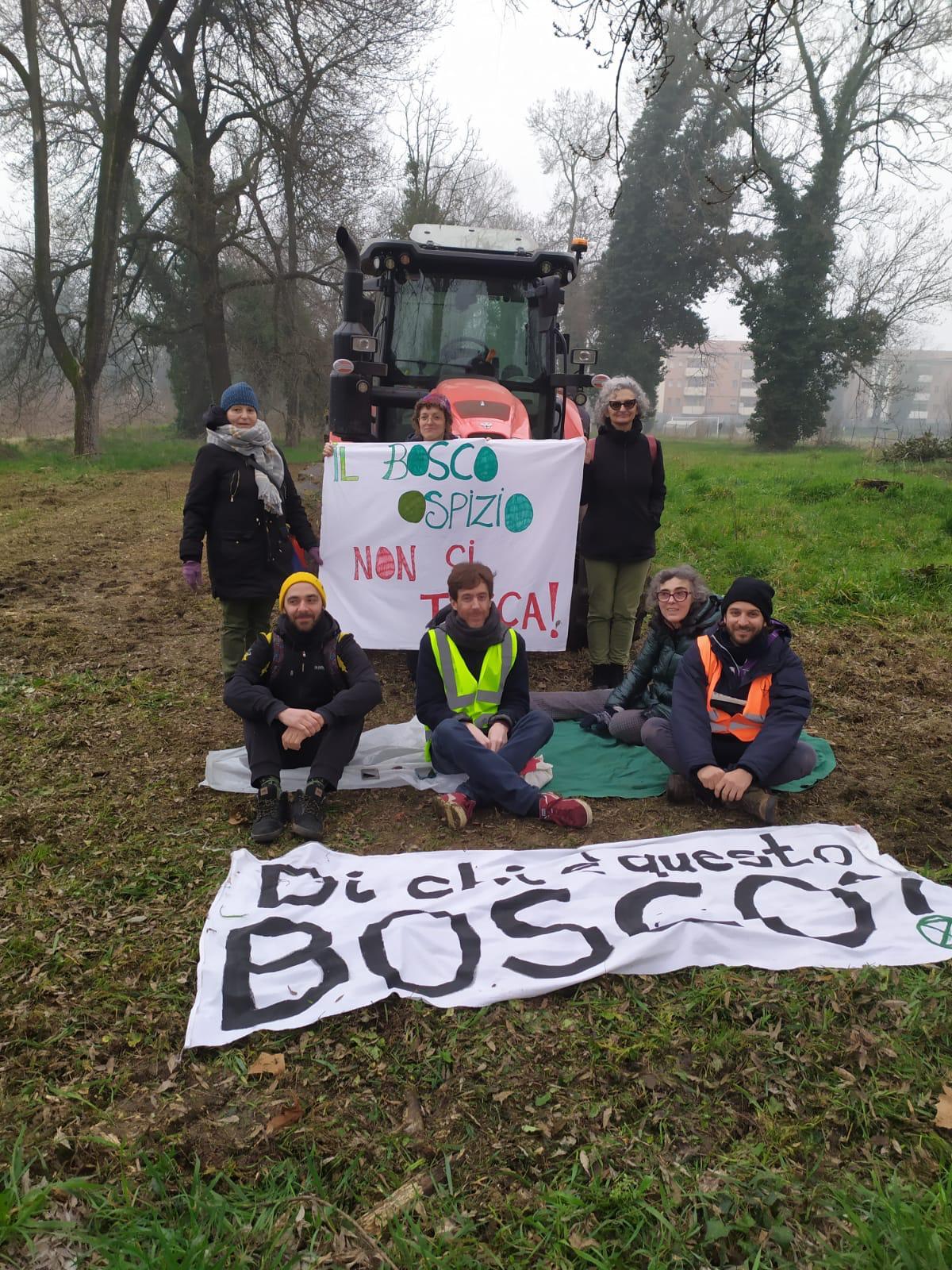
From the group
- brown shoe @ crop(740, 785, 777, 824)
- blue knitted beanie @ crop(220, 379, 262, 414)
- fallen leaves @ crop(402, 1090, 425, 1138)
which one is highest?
blue knitted beanie @ crop(220, 379, 262, 414)

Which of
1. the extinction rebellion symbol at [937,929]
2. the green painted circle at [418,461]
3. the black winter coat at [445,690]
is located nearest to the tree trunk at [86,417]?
the green painted circle at [418,461]

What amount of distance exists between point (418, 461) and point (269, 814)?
Result: 9.11 ft

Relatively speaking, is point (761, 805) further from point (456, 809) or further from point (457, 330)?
point (457, 330)

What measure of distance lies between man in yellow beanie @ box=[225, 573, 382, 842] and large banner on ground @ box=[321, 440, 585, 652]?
4.78ft

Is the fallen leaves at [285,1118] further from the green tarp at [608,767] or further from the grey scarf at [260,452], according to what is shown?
the grey scarf at [260,452]

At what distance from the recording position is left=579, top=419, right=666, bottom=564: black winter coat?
5.58 metres

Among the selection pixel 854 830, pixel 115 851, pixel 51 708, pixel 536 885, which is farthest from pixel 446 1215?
pixel 51 708

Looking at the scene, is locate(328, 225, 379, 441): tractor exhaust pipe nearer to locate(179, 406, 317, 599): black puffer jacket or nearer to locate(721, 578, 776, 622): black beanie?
locate(179, 406, 317, 599): black puffer jacket

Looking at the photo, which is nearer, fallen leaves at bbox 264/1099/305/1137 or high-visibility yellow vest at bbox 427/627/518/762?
fallen leaves at bbox 264/1099/305/1137

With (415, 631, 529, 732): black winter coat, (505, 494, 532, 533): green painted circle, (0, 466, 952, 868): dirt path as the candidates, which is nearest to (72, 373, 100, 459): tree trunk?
(0, 466, 952, 868): dirt path

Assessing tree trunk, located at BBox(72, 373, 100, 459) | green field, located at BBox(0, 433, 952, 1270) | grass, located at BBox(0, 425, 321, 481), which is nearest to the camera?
green field, located at BBox(0, 433, 952, 1270)

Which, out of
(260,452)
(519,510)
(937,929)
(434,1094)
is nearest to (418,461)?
(519,510)

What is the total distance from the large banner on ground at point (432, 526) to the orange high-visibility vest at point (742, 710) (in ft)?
5.86

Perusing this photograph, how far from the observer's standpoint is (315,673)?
4414 mm
